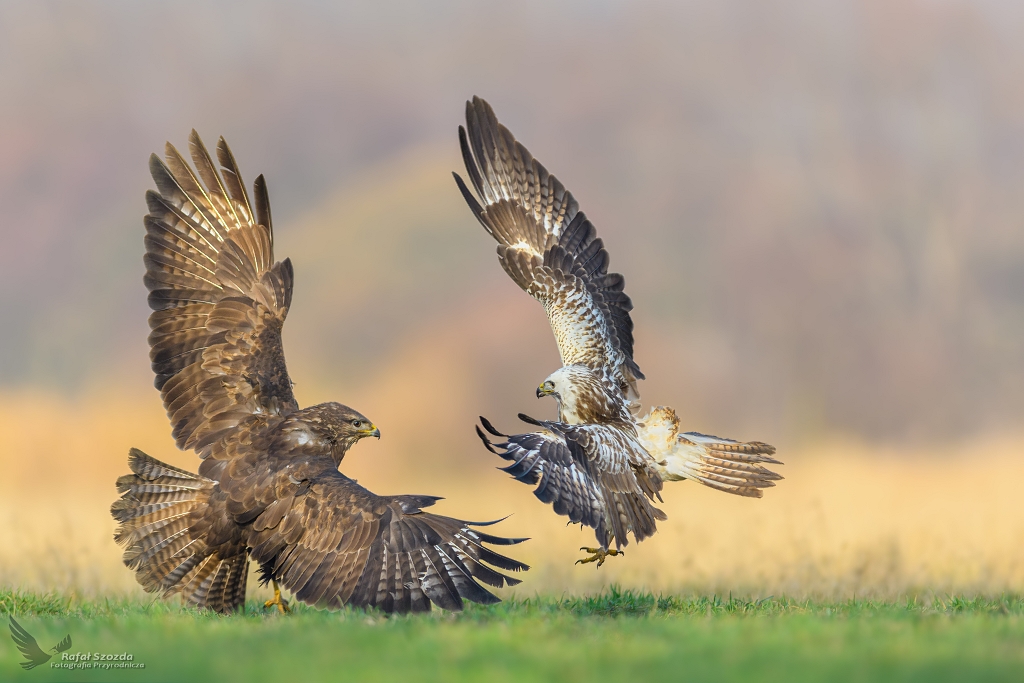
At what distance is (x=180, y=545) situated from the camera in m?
8.79

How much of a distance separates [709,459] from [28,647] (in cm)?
671

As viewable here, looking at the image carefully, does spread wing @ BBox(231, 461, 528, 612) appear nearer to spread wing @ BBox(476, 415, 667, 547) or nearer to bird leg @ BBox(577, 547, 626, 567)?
spread wing @ BBox(476, 415, 667, 547)

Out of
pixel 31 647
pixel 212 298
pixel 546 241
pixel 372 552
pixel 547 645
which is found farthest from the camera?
pixel 546 241

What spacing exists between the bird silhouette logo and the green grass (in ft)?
0.20

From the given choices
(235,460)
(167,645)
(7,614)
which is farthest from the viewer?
(235,460)

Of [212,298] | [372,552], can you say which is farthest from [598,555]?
[212,298]

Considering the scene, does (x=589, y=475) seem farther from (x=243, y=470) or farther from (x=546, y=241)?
(x=546, y=241)

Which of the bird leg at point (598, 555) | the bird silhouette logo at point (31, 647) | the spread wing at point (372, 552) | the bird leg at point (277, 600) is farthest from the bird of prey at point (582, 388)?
the bird silhouette logo at point (31, 647)

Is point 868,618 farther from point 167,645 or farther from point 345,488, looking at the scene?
point 167,645

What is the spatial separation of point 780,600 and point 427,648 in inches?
189

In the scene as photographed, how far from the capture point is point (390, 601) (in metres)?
7.68

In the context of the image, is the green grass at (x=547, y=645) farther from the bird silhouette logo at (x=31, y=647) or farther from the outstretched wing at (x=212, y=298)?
the outstretched wing at (x=212, y=298)

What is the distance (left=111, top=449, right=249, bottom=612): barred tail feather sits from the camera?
8.77 metres

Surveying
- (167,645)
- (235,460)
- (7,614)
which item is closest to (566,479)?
(235,460)
